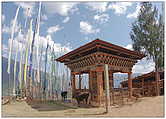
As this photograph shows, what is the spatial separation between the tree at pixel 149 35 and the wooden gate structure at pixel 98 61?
26.4ft

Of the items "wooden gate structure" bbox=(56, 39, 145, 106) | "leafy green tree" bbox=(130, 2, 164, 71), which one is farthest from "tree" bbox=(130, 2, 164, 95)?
"wooden gate structure" bbox=(56, 39, 145, 106)

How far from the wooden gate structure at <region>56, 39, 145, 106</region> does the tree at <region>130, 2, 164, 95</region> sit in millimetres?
8049

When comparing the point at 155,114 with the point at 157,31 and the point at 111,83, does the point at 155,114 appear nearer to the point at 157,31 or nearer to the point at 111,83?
the point at 111,83

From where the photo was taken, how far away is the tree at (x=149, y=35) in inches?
837

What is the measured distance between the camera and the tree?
69.7 feet

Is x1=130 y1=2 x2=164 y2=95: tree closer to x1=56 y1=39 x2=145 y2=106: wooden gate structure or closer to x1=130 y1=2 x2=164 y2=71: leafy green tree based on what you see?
x1=130 y1=2 x2=164 y2=71: leafy green tree

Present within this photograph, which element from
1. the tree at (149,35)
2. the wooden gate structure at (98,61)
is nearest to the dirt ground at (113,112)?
the wooden gate structure at (98,61)

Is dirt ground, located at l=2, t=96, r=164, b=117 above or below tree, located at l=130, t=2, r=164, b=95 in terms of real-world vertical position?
below

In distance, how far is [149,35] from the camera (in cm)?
2169

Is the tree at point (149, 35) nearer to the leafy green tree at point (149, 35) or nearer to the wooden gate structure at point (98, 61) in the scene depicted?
the leafy green tree at point (149, 35)

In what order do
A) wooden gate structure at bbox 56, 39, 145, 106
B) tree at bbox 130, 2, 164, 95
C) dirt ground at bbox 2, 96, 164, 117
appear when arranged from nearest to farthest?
1. dirt ground at bbox 2, 96, 164, 117
2. wooden gate structure at bbox 56, 39, 145, 106
3. tree at bbox 130, 2, 164, 95

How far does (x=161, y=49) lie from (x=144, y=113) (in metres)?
15.5

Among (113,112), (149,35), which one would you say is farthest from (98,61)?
(149,35)

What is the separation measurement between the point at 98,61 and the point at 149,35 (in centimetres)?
1300
